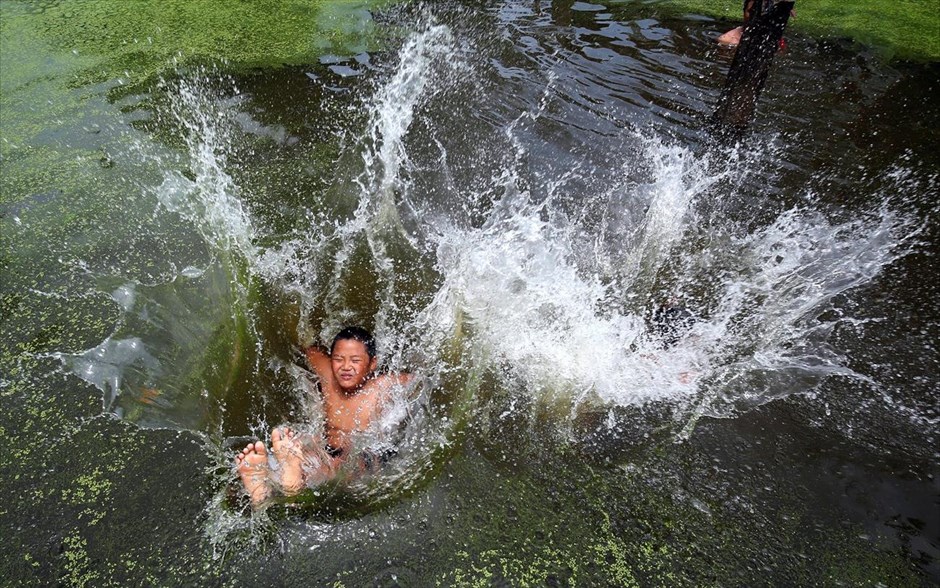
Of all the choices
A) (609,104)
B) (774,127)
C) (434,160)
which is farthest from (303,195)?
(774,127)

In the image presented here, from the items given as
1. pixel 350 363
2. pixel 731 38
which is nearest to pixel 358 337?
pixel 350 363

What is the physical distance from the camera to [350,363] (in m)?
2.50

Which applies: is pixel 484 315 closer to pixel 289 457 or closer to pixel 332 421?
pixel 332 421

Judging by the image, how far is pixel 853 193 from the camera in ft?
11.2

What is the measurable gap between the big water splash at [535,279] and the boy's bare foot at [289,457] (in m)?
0.11

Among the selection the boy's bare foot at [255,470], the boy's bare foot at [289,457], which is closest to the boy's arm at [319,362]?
the boy's bare foot at [289,457]

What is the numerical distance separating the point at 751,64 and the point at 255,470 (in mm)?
3720

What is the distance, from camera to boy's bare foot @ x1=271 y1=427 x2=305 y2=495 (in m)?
2.04

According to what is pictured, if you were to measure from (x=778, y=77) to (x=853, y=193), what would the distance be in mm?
1670

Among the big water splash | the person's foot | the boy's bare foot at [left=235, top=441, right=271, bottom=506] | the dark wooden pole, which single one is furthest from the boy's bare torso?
the person's foot

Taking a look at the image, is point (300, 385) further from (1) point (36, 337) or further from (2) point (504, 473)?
(1) point (36, 337)

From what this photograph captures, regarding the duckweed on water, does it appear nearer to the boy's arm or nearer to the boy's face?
the boy's arm

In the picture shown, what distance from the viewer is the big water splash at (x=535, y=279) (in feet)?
7.86

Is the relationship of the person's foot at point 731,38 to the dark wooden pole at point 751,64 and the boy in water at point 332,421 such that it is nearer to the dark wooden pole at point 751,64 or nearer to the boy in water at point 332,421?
the dark wooden pole at point 751,64
